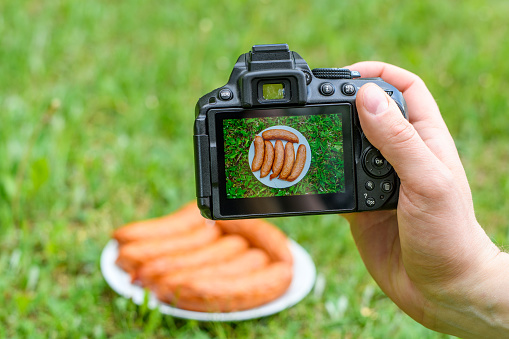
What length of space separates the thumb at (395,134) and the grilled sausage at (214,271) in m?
1.04

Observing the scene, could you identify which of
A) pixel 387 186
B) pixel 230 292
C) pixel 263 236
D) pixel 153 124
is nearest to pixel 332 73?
pixel 387 186

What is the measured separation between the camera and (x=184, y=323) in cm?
219

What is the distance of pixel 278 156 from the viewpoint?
56.1 inches

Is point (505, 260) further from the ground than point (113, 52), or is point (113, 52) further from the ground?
point (113, 52)

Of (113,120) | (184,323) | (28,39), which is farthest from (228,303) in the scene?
(28,39)

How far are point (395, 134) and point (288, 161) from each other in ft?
0.82

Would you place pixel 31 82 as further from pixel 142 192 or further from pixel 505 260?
pixel 505 260

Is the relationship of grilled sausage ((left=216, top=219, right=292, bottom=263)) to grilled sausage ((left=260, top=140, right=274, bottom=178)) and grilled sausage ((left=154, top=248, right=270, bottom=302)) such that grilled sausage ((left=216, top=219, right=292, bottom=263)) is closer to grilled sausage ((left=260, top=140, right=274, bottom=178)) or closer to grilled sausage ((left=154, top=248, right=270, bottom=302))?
grilled sausage ((left=154, top=248, right=270, bottom=302))

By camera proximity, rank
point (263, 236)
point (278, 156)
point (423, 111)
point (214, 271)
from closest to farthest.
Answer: point (278, 156) < point (423, 111) < point (214, 271) < point (263, 236)

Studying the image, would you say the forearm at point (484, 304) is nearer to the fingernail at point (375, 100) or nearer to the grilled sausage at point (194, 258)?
the fingernail at point (375, 100)

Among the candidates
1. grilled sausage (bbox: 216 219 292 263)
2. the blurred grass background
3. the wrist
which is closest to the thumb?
the wrist

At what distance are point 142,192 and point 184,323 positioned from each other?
0.91 meters

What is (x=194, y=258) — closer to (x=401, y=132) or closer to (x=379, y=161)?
(x=379, y=161)

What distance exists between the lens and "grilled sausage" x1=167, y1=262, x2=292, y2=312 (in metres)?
2.14
